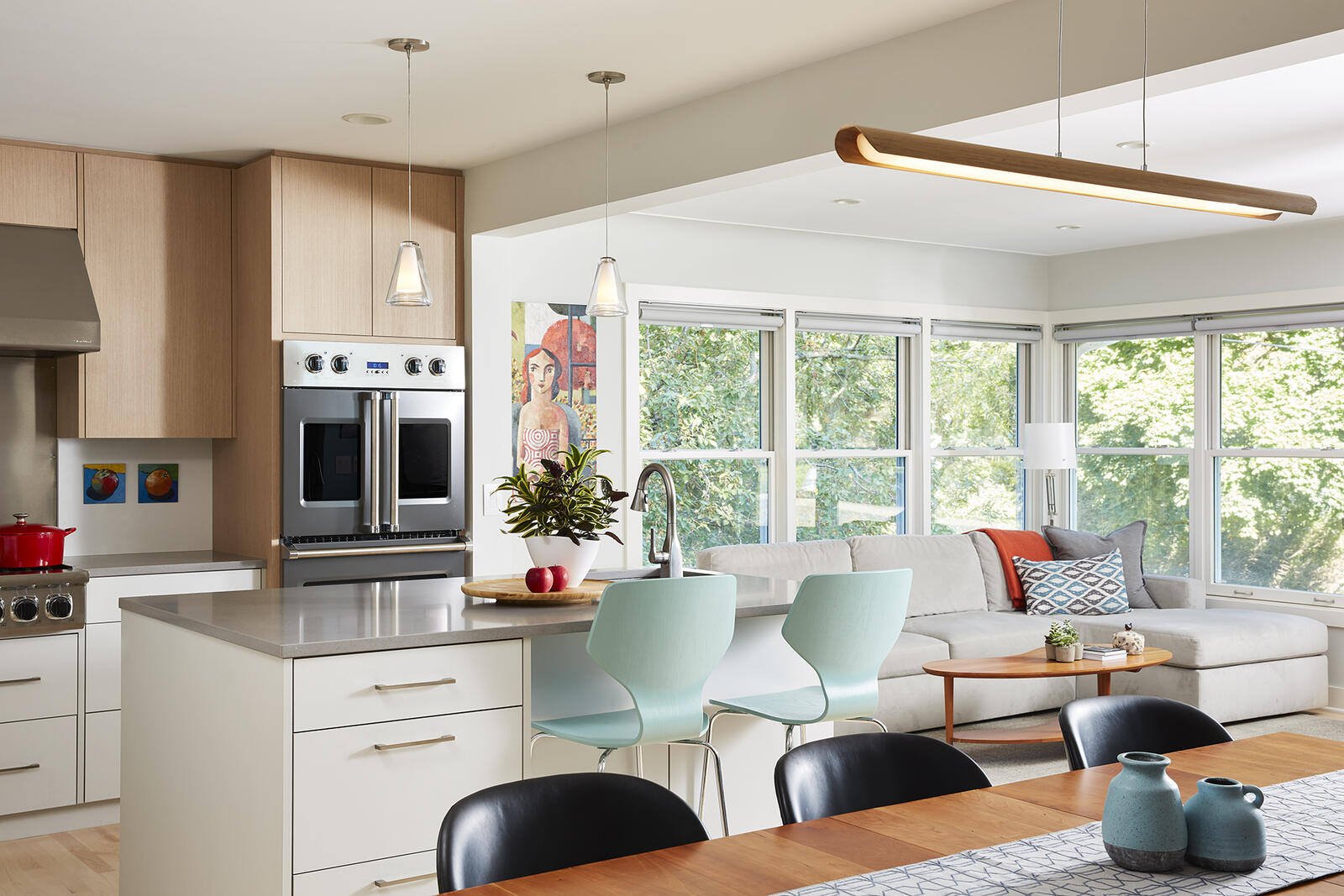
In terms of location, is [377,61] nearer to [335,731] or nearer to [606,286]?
[606,286]

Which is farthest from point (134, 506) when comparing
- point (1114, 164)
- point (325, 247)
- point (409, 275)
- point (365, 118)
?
point (1114, 164)

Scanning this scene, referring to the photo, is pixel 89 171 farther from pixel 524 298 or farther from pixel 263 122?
pixel 524 298

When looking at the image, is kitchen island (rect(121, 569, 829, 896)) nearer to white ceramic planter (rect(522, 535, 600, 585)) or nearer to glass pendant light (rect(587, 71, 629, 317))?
white ceramic planter (rect(522, 535, 600, 585))

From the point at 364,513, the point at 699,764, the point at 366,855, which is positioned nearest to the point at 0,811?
the point at 364,513

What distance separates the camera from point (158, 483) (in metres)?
5.33

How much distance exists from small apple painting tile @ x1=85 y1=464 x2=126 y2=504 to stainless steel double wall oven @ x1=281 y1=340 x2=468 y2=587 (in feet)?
2.69

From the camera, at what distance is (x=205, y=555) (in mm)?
5133

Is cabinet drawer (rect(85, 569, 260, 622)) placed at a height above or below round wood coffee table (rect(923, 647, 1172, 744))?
above

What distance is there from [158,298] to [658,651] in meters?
3.09

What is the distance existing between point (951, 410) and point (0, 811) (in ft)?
17.5

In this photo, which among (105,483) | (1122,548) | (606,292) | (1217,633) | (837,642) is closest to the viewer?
(837,642)

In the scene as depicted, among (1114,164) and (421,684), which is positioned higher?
(1114,164)

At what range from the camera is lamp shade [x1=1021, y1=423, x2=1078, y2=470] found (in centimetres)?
711

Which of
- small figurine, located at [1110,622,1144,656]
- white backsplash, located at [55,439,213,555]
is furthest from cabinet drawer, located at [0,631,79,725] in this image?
small figurine, located at [1110,622,1144,656]
